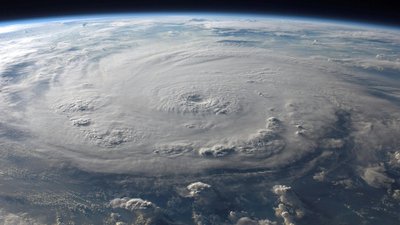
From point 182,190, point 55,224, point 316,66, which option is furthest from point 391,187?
point 316,66

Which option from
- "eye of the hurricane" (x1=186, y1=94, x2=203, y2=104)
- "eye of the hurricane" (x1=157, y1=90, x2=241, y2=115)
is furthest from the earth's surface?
"eye of the hurricane" (x1=186, y1=94, x2=203, y2=104)

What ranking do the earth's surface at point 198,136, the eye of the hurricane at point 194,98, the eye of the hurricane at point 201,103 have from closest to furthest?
the earth's surface at point 198,136 → the eye of the hurricane at point 201,103 → the eye of the hurricane at point 194,98

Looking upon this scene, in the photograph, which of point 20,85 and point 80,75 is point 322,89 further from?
point 20,85

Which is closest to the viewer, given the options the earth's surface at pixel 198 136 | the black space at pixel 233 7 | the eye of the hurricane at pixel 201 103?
the black space at pixel 233 7

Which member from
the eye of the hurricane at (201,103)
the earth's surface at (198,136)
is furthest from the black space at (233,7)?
the eye of the hurricane at (201,103)

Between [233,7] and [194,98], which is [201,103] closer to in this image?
[194,98]

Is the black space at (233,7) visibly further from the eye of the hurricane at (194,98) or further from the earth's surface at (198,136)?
the eye of the hurricane at (194,98)

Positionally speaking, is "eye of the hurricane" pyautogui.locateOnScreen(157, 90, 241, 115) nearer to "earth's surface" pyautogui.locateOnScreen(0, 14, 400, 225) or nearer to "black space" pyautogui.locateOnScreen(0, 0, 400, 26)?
"earth's surface" pyautogui.locateOnScreen(0, 14, 400, 225)

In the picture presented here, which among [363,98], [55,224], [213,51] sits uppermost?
→ [213,51]
